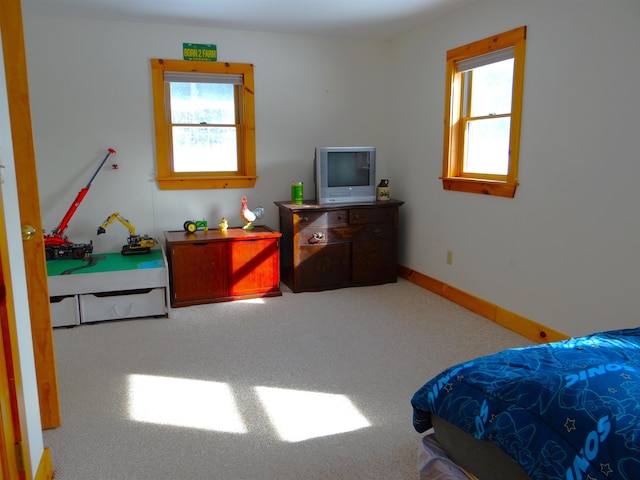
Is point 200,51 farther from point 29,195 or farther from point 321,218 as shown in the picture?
point 29,195

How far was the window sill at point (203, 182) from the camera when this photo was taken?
447 centimetres

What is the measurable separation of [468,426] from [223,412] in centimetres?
131

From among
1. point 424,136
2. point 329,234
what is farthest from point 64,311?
point 424,136

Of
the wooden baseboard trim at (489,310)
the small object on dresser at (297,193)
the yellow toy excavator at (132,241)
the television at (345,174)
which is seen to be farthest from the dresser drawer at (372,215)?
the yellow toy excavator at (132,241)

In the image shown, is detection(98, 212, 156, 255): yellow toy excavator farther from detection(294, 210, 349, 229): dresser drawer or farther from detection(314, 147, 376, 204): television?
detection(314, 147, 376, 204): television

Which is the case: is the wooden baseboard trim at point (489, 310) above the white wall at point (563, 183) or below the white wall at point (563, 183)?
below

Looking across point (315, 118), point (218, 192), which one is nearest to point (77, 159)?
point (218, 192)

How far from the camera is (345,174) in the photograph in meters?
4.60

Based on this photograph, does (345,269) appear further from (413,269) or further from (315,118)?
(315,118)

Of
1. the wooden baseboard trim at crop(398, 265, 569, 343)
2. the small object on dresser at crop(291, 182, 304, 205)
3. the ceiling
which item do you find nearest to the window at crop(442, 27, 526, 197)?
the ceiling

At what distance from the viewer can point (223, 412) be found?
2.47 m

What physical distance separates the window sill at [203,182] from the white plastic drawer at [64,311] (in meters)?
1.30

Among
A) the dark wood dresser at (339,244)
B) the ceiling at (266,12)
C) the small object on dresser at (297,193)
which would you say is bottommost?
the dark wood dresser at (339,244)

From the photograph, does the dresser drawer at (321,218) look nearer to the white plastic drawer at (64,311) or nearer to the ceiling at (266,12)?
the ceiling at (266,12)
